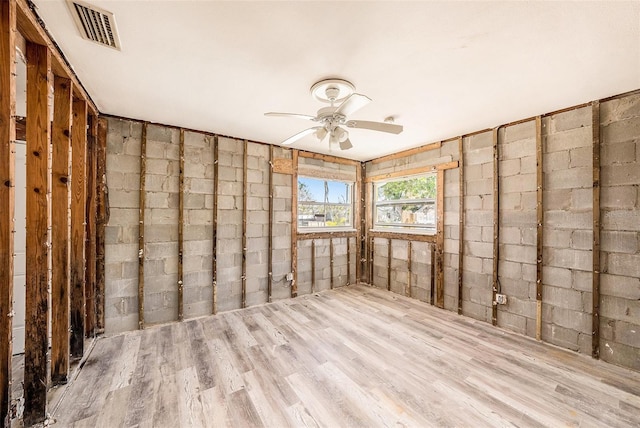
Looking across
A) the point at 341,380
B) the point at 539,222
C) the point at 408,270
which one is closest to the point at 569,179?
the point at 539,222

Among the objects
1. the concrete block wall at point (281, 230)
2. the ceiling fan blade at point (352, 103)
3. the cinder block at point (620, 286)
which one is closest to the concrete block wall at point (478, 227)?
the cinder block at point (620, 286)

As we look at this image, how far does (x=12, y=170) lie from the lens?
1.34 meters

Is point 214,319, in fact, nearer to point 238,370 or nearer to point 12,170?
point 238,370

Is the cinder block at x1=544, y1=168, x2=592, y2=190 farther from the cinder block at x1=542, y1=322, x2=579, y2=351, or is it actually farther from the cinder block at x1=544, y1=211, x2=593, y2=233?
the cinder block at x1=542, y1=322, x2=579, y2=351

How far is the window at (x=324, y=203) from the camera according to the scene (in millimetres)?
4680

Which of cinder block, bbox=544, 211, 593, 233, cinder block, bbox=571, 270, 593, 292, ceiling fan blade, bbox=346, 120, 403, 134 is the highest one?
ceiling fan blade, bbox=346, 120, 403, 134

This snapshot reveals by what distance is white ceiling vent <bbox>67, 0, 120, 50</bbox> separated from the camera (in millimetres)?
1462

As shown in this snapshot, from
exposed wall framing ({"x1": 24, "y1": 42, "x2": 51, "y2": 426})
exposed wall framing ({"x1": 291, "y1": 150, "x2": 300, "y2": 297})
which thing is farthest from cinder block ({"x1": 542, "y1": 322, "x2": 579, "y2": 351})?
exposed wall framing ({"x1": 24, "y1": 42, "x2": 51, "y2": 426})

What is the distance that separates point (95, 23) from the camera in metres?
1.58

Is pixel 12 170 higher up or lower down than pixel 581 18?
lower down

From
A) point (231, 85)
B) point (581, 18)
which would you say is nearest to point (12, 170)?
point (231, 85)

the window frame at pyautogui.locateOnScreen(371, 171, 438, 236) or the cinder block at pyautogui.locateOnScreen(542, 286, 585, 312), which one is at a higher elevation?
the window frame at pyautogui.locateOnScreen(371, 171, 438, 236)

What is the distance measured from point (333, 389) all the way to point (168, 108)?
127 inches

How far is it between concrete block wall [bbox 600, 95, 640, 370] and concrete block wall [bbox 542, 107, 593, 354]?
102mm
